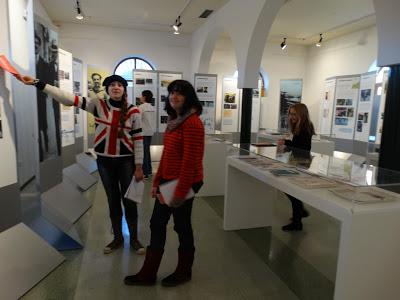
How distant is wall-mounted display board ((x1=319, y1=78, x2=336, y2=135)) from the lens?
7.89 metres

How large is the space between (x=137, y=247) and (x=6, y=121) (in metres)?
1.56

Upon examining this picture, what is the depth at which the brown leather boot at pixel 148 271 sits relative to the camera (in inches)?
90.8

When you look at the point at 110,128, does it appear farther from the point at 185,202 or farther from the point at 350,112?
the point at 350,112

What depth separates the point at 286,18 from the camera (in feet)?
25.2

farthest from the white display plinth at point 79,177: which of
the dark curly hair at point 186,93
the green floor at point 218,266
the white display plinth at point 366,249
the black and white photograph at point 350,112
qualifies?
the black and white photograph at point 350,112

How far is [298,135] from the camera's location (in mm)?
3551

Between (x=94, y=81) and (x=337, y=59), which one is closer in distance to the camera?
(x=94, y=81)

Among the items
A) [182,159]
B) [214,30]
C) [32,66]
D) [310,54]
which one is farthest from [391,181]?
[310,54]

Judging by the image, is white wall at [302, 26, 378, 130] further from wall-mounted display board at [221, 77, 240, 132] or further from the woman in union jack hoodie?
the woman in union jack hoodie

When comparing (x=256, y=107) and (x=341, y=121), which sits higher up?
(x=256, y=107)

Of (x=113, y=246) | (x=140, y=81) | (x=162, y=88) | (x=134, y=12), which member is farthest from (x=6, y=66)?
(x=134, y=12)

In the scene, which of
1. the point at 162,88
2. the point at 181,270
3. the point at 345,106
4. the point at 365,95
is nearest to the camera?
the point at 181,270

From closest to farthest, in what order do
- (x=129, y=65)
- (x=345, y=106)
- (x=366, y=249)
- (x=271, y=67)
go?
(x=366, y=249) < (x=345, y=106) < (x=129, y=65) < (x=271, y=67)

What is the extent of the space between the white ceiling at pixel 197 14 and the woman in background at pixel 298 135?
4.13 metres
